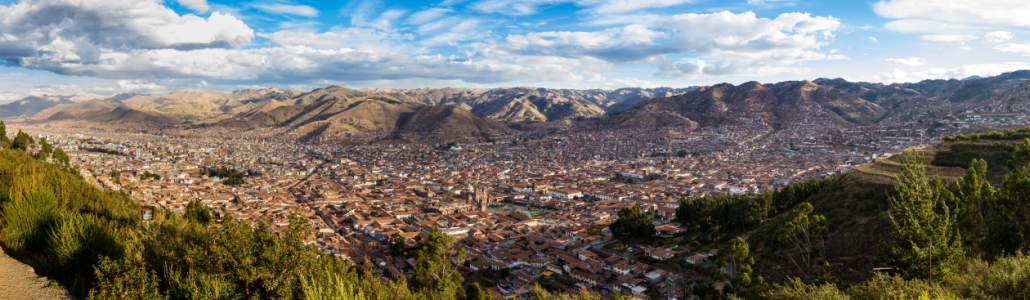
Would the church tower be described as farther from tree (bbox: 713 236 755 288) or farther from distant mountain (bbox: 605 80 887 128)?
distant mountain (bbox: 605 80 887 128)

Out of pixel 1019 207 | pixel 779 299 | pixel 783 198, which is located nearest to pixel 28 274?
pixel 779 299

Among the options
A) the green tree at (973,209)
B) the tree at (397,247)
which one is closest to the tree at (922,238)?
the green tree at (973,209)

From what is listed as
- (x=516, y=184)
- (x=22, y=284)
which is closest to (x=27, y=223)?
(x=22, y=284)

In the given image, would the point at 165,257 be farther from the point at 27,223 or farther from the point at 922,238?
the point at 922,238

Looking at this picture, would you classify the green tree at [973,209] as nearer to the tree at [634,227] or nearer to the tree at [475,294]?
the tree at [475,294]

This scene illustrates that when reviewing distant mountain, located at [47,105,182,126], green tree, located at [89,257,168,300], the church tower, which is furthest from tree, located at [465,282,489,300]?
distant mountain, located at [47,105,182,126]

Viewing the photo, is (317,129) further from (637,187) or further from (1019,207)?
(1019,207)
